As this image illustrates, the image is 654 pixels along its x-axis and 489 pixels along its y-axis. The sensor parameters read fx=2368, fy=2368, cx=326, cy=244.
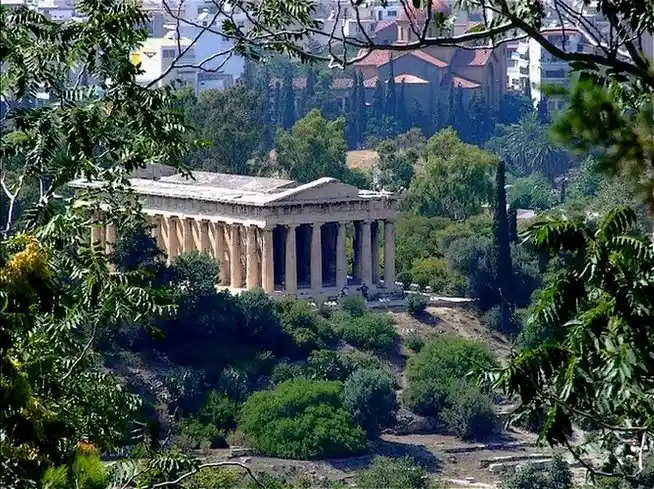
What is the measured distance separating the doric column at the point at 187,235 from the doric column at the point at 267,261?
9.54 feet

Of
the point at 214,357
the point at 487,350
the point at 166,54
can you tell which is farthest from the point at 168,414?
the point at 166,54

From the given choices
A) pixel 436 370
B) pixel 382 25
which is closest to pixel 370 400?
pixel 436 370

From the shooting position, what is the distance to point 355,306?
206ft

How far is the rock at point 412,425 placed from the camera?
55.2 metres

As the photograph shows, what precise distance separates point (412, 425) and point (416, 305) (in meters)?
8.66

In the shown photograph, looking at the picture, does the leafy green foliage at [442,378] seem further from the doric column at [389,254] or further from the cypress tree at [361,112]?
the cypress tree at [361,112]

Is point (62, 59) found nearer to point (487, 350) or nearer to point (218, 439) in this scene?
point (218, 439)

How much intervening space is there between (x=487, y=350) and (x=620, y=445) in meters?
43.9

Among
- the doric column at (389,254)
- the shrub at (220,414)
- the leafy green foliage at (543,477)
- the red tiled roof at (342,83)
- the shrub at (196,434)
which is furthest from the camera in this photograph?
the red tiled roof at (342,83)

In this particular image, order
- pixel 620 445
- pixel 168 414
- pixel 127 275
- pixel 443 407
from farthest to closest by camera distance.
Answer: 1. pixel 443 407
2. pixel 168 414
3. pixel 127 275
4. pixel 620 445

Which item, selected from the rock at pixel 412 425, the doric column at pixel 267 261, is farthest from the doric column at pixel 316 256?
the rock at pixel 412 425

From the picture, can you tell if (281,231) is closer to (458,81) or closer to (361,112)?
(361,112)

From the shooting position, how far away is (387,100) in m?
130

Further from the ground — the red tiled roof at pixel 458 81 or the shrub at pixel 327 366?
the red tiled roof at pixel 458 81
